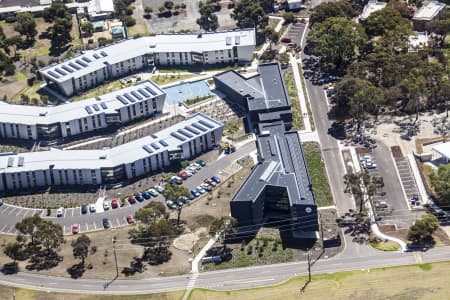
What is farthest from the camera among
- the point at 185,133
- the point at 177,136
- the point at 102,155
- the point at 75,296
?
the point at 185,133

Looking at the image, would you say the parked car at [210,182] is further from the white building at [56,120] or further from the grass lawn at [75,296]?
the grass lawn at [75,296]

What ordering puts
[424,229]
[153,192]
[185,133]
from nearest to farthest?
[424,229] → [153,192] → [185,133]

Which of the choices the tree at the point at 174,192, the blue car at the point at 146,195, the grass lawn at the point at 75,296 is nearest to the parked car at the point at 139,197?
the blue car at the point at 146,195

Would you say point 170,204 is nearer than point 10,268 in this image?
No

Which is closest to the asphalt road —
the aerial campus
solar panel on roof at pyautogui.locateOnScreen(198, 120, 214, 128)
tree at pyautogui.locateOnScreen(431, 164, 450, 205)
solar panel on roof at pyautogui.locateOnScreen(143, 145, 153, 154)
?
the aerial campus

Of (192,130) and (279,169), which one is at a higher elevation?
(192,130)

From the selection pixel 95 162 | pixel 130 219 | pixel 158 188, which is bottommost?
pixel 130 219

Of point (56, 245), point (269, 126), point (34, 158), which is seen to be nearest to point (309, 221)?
point (269, 126)

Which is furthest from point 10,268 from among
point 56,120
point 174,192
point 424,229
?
point 424,229

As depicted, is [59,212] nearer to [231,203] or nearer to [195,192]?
[195,192]
